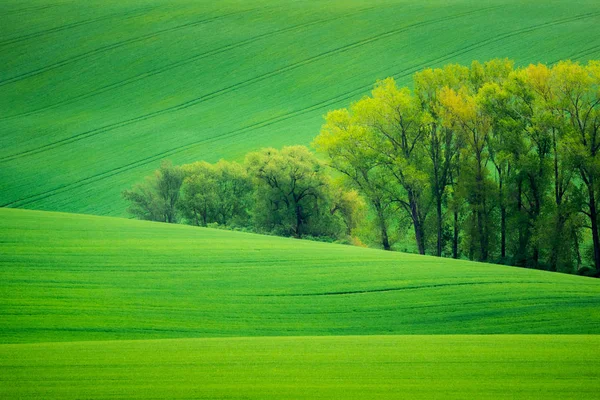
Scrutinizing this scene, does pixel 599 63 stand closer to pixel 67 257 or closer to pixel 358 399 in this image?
pixel 67 257

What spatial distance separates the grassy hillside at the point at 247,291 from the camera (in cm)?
1736

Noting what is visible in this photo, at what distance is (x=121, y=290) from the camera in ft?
62.8

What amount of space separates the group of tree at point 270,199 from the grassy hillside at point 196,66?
7505 millimetres

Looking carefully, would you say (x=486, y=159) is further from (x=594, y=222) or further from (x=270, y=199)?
(x=270, y=199)

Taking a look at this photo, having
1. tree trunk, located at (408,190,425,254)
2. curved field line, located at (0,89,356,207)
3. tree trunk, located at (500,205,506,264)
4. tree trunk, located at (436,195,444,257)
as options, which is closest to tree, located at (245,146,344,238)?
tree trunk, located at (408,190,425,254)

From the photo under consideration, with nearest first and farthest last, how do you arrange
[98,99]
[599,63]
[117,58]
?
1. [599,63]
2. [98,99]
3. [117,58]

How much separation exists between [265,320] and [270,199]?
23322 millimetres

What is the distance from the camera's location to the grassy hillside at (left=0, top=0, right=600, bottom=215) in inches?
2169

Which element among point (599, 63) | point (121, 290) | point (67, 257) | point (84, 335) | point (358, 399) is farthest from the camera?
point (599, 63)

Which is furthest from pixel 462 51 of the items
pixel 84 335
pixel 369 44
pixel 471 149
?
pixel 84 335

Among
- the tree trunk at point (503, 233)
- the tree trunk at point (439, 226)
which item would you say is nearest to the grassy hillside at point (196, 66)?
the tree trunk at point (439, 226)

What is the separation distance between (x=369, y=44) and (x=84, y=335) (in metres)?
58.8

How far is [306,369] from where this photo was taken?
13.0 m

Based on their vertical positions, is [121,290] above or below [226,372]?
above
